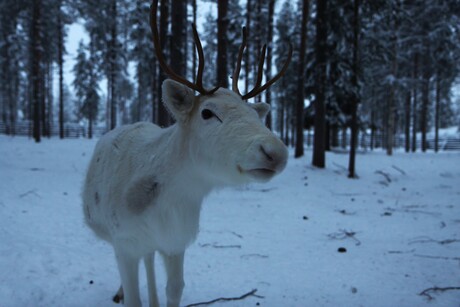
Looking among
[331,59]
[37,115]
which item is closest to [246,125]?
[331,59]

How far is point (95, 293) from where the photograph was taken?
3555 millimetres

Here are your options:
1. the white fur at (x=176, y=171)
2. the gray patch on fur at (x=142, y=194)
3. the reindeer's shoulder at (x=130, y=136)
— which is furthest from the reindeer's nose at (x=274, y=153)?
the reindeer's shoulder at (x=130, y=136)

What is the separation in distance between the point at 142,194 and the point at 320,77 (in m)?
11.2

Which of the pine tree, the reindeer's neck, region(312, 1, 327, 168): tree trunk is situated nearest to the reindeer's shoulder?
the reindeer's neck

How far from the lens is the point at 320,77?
1228cm

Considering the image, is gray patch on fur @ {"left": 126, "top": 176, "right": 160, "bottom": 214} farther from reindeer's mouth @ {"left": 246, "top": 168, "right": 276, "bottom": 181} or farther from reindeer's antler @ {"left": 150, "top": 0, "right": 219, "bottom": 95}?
reindeer's mouth @ {"left": 246, "top": 168, "right": 276, "bottom": 181}

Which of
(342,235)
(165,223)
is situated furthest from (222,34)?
(165,223)

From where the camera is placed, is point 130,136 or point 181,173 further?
point 130,136

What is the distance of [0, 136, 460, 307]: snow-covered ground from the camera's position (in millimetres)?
3574

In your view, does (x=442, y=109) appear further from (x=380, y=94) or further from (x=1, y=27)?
(x=1, y=27)

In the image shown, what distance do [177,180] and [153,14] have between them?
115cm

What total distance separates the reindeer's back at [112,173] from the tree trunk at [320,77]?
33.9ft

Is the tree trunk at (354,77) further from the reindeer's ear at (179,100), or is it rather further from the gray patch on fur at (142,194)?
the gray patch on fur at (142,194)

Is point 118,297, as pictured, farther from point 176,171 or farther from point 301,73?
point 301,73
